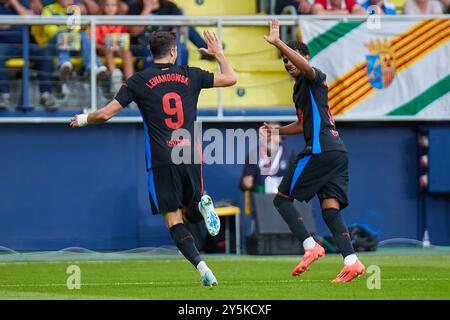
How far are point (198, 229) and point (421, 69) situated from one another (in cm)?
443

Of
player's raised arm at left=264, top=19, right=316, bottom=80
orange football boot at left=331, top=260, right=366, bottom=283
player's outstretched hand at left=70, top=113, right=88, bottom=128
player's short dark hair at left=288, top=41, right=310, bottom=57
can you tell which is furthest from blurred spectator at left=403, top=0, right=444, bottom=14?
player's outstretched hand at left=70, top=113, right=88, bottom=128

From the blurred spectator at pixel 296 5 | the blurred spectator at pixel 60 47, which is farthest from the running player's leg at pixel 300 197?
the blurred spectator at pixel 296 5

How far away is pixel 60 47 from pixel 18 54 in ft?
2.59

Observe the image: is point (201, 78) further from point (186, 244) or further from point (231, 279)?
point (231, 279)

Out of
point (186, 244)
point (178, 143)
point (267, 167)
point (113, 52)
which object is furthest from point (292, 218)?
point (113, 52)

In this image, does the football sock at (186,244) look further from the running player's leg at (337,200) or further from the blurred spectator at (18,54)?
the blurred spectator at (18,54)

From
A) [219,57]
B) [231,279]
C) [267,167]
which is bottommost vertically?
[231,279]

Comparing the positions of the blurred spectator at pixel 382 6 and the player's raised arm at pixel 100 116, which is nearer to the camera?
the player's raised arm at pixel 100 116

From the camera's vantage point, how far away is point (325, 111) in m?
11.8

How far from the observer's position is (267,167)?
1766 cm

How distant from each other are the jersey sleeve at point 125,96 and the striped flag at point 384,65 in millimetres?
7279

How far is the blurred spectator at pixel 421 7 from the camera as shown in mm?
19250
